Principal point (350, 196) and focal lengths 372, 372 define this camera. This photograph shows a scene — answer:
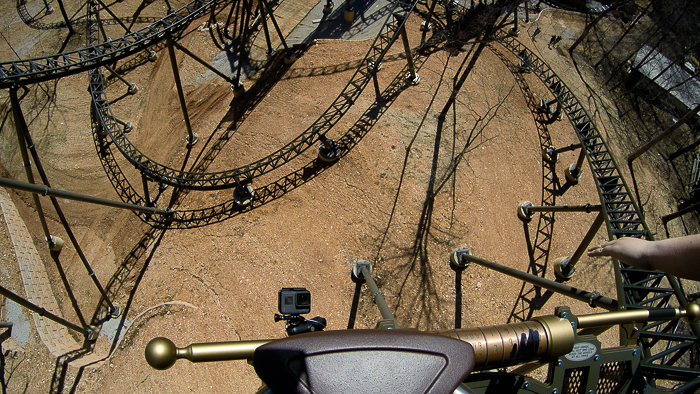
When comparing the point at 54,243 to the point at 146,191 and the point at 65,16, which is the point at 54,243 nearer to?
the point at 146,191

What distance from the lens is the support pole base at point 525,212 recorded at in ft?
49.6

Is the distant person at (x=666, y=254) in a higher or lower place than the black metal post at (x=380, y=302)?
higher

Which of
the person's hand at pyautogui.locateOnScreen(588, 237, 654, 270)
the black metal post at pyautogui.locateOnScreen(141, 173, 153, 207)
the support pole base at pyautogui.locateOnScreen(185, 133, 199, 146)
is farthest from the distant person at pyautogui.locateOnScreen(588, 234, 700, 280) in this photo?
the support pole base at pyautogui.locateOnScreen(185, 133, 199, 146)

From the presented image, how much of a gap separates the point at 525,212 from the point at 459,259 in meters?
3.88

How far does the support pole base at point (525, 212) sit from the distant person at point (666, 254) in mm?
9864

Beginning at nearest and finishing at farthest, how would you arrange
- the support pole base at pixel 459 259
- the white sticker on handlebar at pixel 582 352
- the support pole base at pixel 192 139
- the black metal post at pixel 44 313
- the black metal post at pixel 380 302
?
the white sticker on handlebar at pixel 582 352 < the black metal post at pixel 380 302 < the black metal post at pixel 44 313 < the support pole base at pixel 459 259 < the support pole base at pixel 192 139

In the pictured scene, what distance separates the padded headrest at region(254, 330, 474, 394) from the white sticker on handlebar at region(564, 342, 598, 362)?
Answer: 206 cm

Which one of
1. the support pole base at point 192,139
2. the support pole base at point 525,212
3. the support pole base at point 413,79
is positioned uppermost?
the support pole base at point 413,79

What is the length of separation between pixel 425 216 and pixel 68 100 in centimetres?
1964

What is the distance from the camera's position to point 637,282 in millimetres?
9586

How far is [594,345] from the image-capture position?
4.64m

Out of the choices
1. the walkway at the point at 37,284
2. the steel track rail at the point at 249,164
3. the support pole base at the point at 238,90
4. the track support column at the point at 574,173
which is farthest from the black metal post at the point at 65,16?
the track support column at the point at 574,173

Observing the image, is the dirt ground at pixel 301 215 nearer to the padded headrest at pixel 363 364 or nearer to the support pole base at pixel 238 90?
the support pole base at pixel 238 90

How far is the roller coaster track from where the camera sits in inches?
254
